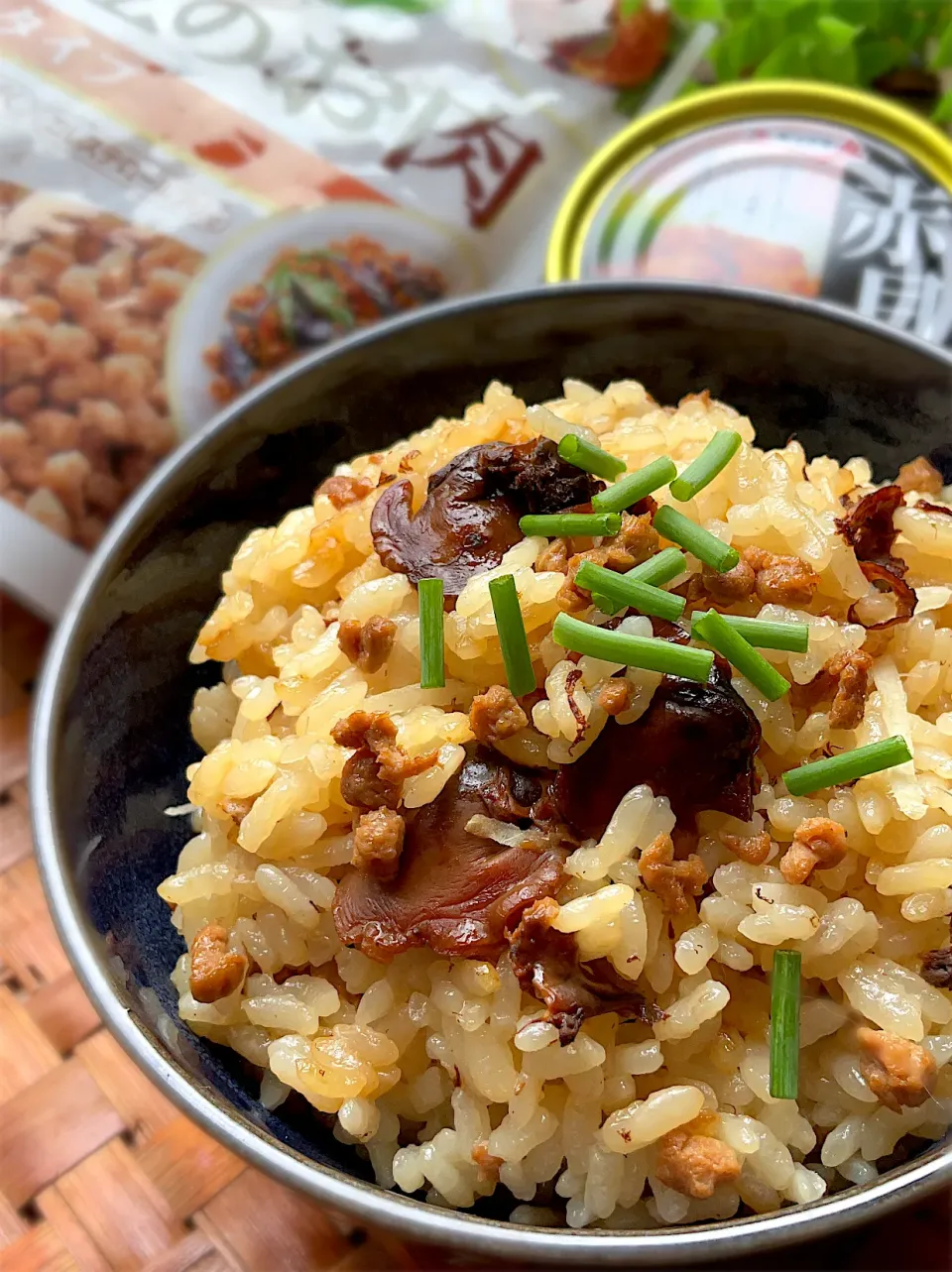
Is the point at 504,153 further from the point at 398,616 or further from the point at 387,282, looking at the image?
the point at 398,616

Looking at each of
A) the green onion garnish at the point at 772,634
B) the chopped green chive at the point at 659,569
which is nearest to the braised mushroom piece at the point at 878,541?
the green onion garnish at the point at 772,634

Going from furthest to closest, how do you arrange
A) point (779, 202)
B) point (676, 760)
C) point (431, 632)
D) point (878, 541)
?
point (779, 202)
point (878, 541)
point (431, 632)
point (676, 760)

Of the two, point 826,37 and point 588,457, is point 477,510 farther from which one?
point 826,37

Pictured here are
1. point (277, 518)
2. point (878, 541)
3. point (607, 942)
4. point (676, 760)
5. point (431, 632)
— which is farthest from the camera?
point (277, 518)

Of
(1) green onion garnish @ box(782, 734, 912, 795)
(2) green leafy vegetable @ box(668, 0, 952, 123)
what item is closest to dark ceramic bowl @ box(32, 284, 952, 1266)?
(1) green onion garnish @ box(782, 734, 912, 795)

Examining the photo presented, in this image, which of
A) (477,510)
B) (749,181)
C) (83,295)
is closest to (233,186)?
(83,295)

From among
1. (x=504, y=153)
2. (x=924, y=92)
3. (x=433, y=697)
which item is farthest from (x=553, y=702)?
(x=924, y=92)

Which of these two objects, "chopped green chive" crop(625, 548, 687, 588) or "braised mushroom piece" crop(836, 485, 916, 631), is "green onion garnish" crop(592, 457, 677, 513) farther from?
"braised mushroom piece" crop(836, 485, 916, 631)
